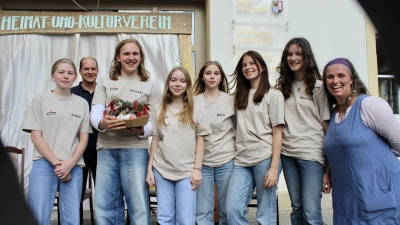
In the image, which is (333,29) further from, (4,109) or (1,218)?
(1,218)

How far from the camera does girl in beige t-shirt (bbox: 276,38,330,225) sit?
2.45m

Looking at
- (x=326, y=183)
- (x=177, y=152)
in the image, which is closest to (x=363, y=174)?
(x=326, y=183)

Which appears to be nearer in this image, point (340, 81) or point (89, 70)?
point (340, 81)

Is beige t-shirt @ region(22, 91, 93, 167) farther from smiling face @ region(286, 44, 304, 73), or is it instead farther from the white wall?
the white wall

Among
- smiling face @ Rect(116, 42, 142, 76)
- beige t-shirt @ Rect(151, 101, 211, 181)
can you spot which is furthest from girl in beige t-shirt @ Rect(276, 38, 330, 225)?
smiling face @ Rect(116, 42, 142, 76)

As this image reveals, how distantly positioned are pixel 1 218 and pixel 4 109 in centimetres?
462

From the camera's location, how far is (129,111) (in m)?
2.32

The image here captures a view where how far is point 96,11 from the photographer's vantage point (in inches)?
191

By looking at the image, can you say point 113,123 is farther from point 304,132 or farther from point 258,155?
point 304,132

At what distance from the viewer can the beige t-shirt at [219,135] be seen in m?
2.64

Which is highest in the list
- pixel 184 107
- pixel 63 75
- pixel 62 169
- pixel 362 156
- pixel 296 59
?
pixel 296 59

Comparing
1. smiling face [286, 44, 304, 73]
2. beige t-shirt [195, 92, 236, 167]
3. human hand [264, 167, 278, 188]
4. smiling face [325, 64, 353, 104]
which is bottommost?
human hand [264, 167, 278, 188]

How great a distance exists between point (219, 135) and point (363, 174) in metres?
1.07

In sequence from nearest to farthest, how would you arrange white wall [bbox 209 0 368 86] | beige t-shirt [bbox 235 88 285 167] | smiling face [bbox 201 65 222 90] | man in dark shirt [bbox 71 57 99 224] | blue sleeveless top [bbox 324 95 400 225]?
blue sleeveless top [bbox 324 95 400 225], beige t-shirt [bbox 235 88 285 167], smiling face [bbox 201 65 222 90], man in dark shirt [bbox 71 57 99 224], white wall [bbox 209 0 368 86]
